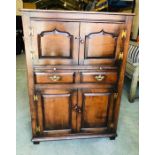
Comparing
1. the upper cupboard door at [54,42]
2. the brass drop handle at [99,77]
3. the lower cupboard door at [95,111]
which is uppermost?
the upper cupboard door at [54,42]

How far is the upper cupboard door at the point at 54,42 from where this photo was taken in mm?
1262

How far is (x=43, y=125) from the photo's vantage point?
1.58 m

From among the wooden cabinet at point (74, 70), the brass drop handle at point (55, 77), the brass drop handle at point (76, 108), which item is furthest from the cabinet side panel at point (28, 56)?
the brass drop handle at point (76, 108)

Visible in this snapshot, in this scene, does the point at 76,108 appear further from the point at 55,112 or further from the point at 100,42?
the point at 100,42

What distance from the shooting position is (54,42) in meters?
1.32

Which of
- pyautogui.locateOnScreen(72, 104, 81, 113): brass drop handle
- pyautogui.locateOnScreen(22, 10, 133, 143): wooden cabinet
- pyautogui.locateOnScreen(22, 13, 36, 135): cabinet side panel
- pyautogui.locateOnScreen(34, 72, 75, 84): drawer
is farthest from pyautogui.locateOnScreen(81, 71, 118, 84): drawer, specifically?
pyautogui.locateOnScreen(22, 13, 36, 135): cabinet side panel

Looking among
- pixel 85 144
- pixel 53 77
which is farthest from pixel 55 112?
pixel 85 144

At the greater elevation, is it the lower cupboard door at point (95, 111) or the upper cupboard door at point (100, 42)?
Answer: the upper cupboard door at point (100, 42)

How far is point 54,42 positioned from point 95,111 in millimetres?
747

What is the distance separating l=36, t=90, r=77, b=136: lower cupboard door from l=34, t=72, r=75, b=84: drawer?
0.32ft

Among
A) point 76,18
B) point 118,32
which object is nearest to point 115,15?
point 118,32

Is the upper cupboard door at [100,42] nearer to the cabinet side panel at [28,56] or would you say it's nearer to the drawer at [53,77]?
the drawer at [53,77]

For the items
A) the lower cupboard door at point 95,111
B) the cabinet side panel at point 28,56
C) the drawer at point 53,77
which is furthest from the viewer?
the lower cupboard door at point 95,111
